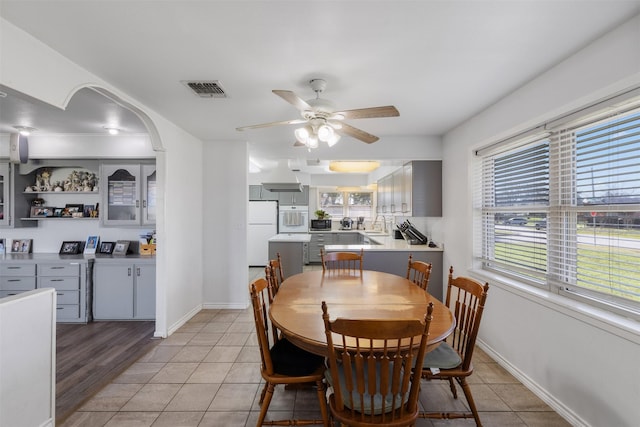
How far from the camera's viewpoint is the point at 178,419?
1.83m

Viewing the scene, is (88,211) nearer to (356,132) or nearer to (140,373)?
(140,373)

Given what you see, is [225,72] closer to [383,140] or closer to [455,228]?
[383,140]

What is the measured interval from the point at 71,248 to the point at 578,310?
532 centimetres

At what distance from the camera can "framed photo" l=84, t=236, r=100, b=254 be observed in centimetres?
373

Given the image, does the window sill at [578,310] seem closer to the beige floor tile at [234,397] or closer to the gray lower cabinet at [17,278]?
the beige floor tile at [234,397]

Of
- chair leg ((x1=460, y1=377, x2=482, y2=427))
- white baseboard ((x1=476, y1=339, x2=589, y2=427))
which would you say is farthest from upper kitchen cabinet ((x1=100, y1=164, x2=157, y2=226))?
white baseboard ((x1=476, y1=339, x2=589, y2=427))

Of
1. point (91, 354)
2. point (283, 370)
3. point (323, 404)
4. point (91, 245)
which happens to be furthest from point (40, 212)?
point (323, 404)

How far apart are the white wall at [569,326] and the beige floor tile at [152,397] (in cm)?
269

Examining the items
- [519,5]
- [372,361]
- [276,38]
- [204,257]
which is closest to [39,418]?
[372,361]

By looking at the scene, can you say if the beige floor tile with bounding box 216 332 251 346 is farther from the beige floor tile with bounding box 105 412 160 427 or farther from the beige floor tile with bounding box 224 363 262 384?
the beige floor tile with bounding box 105 412 160 427

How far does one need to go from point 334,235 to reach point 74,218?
4833 millimetres

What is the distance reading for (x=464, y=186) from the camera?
3.19m

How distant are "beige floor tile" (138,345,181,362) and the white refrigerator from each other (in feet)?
12.8

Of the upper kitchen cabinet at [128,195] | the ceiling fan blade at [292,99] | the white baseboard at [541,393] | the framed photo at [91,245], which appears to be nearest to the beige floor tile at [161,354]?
the upper kitchen cabinet at [128,195]
